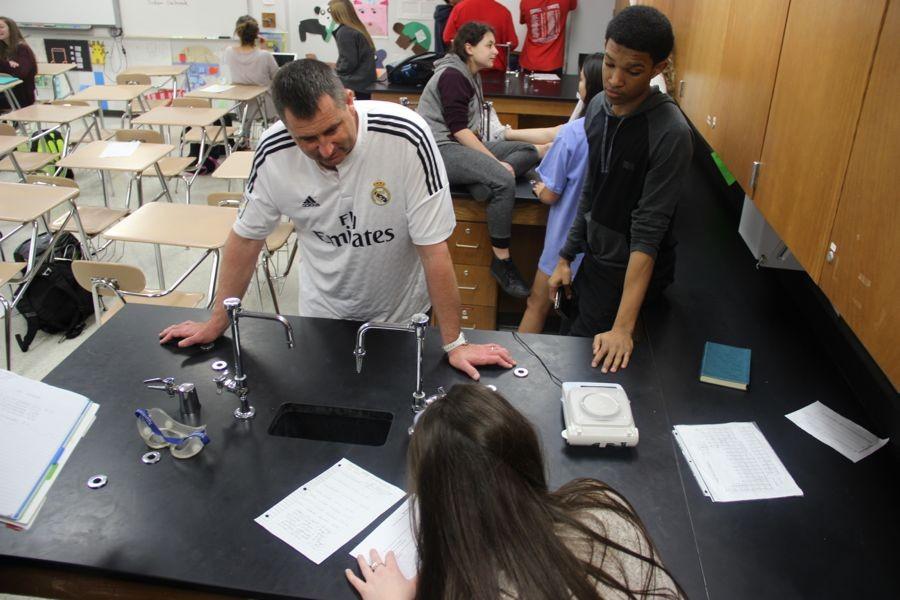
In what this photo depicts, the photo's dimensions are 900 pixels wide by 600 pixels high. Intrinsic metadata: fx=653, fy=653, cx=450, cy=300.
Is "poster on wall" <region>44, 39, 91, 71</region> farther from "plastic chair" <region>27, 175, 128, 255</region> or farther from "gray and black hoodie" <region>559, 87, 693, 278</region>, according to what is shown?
"gray and black hoodie" <region>559, 87, 693, 278</region>

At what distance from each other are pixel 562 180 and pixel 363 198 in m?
1.12

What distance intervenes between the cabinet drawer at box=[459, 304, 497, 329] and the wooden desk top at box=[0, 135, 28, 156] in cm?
299

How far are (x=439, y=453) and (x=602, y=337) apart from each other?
95 cm

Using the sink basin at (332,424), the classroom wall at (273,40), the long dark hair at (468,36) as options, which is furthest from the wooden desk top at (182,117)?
the sink basin at (332,424)

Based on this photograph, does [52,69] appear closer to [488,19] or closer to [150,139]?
[150,139]

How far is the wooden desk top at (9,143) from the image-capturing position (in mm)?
3970

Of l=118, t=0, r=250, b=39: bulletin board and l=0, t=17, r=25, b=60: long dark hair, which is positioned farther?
l=118, t=0, r=250, b=39: bulletin board

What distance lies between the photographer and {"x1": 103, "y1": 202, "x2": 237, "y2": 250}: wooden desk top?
2869 mm

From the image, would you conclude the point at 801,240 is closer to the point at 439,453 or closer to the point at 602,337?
the point at 602,337

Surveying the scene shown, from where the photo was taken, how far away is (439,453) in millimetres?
885

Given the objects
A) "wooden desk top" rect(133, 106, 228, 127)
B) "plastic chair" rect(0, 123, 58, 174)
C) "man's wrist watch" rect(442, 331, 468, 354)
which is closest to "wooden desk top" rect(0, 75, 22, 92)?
"plastic chair" rect(0, 123, 58, 174)

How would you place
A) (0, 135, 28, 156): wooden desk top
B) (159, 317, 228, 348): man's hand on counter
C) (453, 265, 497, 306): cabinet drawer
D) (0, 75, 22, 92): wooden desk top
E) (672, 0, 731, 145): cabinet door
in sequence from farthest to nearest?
1. (0, 75, 22, 92): wooden desk top
2. (0, 135, 28, 156): wooden desk top
3. (453, 265, 497, 306): cabinet drawer
4. (672, 0, 731, 145): cabinet door
5. (159, 317, 228, 348): man's hand on counter

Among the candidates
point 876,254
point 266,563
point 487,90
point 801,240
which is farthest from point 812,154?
point 487,90

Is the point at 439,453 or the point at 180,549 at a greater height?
the point at 439,453
